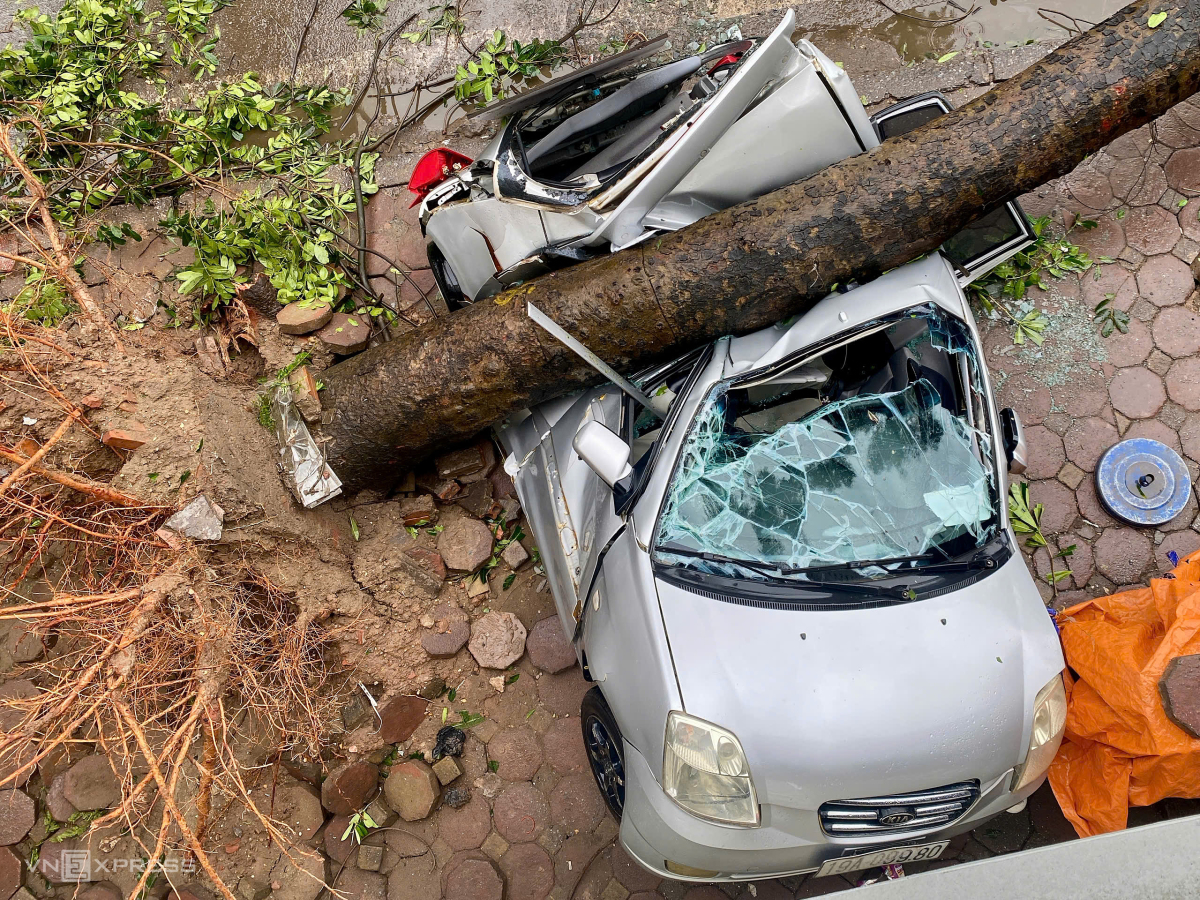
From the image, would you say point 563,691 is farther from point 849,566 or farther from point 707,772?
point 849,566

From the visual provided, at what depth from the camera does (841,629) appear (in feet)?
7.33

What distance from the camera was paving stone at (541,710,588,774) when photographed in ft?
10.1

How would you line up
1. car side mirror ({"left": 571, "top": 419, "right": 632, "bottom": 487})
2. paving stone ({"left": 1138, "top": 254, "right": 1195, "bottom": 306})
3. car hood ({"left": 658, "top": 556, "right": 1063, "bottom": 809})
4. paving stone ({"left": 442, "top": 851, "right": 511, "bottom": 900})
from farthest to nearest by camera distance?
paving stone ({"left": 1138, "top": 254, "right": 1195, "bottom": 306}), paving stone ({"left": 442, "top": 851, "right": 511, "bottom": 900}), car side mirror ({"left": 571, "top": 419, "right": 632, "bottom": 487}), car hood ({"left": 658, "top": 556, "right": 1063, "bottom": 809})

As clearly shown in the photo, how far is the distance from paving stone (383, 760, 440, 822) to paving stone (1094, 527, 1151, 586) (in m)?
3.04

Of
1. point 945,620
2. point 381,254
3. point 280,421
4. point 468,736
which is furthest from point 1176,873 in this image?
point 381,254

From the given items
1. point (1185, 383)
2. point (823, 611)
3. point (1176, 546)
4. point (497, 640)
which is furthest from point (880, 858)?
point (1185, 383)

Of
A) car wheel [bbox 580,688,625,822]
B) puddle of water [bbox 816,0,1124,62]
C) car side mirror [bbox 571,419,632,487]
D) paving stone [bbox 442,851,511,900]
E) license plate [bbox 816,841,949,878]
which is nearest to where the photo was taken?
license plate [bbox 816,841,949,878]

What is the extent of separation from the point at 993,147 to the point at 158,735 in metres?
4.10

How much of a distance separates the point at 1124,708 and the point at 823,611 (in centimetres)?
124

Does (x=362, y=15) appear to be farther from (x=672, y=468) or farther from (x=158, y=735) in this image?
(x=158, y=735)

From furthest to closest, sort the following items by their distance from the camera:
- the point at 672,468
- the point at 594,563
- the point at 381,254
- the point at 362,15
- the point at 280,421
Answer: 1. the point at 362,15
2. the point at 381,254
3. the point at 280,421
4. the point at 594,563
5. the point at 672,468

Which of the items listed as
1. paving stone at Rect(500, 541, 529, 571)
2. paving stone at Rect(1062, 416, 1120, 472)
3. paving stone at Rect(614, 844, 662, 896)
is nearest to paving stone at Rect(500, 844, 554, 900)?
paving stone at Rect(614, 844, 662, 896)

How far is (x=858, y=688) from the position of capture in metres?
2.18

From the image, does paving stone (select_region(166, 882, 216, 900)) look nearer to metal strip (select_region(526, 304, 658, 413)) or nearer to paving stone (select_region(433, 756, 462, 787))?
paving stone (select_region(433, 756, 462, 787))
